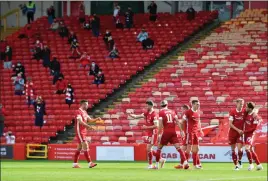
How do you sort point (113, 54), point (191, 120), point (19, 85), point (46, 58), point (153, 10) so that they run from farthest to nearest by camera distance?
point (153, 10) < point (46, 58) < point (113, 54) < point (19, 85) < point (191, 120)

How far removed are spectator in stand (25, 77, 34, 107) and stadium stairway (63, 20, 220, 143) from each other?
3551mm

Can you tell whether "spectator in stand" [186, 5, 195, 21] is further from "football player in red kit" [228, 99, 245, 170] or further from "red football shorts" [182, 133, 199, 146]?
"football player in red kit" [228, 99, 245, 170]

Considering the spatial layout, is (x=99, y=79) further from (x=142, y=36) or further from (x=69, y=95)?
(x=142, y=36)

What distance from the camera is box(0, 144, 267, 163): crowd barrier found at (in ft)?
117

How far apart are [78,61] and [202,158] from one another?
42.9 feet

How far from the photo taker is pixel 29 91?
44.8m

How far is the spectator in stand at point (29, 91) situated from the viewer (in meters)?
44.4

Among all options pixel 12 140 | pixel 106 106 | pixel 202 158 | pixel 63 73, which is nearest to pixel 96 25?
pixel 63 73

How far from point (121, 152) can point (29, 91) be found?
9.54m

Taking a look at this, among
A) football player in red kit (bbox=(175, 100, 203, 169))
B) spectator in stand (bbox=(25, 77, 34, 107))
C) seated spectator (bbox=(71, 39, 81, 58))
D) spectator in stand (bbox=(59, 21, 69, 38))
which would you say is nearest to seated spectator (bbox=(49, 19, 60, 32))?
spectator in stand (bbox=(59, 21, 69, 38))

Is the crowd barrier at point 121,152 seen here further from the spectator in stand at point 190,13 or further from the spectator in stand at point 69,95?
the spectator in stand at point 190,13

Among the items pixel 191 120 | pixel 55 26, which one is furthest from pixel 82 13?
pixel 191 120

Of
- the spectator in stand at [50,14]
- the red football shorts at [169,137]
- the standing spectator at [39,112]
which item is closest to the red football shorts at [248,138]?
the red football shorts at [169,137]

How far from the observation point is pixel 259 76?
4191 cm
